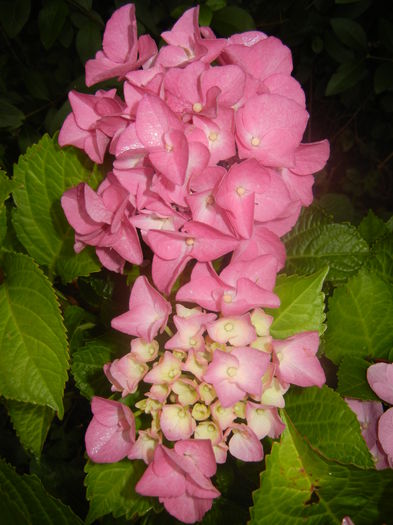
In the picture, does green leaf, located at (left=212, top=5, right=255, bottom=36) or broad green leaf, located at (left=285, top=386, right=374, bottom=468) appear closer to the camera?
broad green leaf, located at (left=285, top=386, right=374, bottom=468)

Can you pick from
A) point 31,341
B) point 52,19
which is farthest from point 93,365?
point 52,19

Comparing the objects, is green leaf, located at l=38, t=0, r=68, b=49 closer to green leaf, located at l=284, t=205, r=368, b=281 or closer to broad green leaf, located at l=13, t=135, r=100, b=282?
broad green leaf, located at l=13, t=135, r=100, b=282

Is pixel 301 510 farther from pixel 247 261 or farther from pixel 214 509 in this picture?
pixel 247 261

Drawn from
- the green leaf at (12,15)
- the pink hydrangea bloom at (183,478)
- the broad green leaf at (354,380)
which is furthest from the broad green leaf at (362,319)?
the green leaf at (12,15)

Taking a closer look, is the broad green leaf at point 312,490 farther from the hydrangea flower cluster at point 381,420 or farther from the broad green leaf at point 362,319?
the broad green leaf at point 362,319

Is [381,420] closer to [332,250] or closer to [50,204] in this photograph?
[332,250]

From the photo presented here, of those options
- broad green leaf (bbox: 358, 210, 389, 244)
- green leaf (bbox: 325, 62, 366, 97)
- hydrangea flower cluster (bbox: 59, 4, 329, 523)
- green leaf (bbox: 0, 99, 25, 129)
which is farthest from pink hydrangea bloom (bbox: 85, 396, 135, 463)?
green leaf (bbox: 325, 62, 366, 97)
